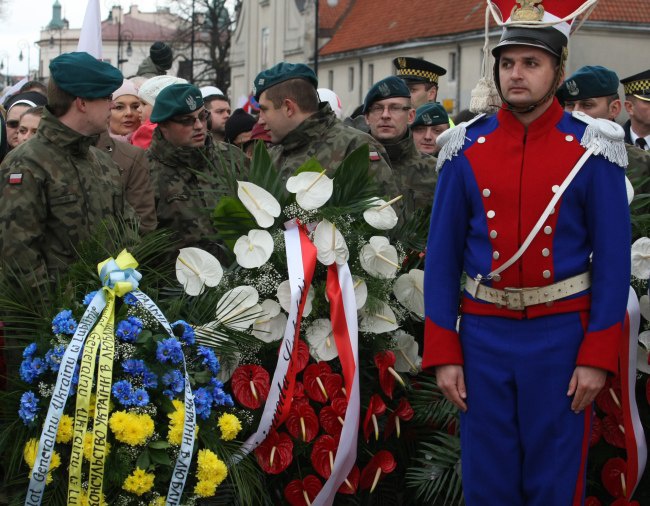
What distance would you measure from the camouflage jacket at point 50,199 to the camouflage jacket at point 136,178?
456 mm

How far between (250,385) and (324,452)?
421 millimetres

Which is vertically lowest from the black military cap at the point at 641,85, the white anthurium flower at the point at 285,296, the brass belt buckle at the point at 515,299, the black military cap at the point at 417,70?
the white anthurium flower at the point at 285,296

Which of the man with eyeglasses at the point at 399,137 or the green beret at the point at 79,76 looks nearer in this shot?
the green beret at the point at 79,76

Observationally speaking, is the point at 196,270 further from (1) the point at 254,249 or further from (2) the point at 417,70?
(2) the point at 417,70

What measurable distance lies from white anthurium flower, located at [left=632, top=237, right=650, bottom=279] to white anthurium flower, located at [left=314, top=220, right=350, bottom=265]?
4.19ft

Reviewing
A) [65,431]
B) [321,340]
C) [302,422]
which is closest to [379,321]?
[321,340]

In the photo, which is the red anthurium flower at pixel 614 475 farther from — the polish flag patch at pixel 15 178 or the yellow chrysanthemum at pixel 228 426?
the polish flag patch at pixel 15 178

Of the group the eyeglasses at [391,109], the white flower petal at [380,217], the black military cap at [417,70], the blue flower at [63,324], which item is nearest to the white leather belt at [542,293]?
the white flower petal at [380,217]

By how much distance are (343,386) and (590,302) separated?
1.29 meters

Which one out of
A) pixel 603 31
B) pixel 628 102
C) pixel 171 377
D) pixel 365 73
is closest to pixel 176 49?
pixel 365 73

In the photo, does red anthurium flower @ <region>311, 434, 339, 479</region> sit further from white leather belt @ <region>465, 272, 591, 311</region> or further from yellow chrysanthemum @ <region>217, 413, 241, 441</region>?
white leather belt @ <region>465, 272, 591, 311</region>

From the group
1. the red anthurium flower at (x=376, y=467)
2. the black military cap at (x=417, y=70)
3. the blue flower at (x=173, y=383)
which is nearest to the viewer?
the blue flower at (x=173, y=383)

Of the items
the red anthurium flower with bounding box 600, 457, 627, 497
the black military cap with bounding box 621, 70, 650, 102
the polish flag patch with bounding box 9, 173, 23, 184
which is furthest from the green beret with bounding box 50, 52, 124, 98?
the black military cap with bounding box 621, 70, 650, 102

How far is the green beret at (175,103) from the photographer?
620cm
